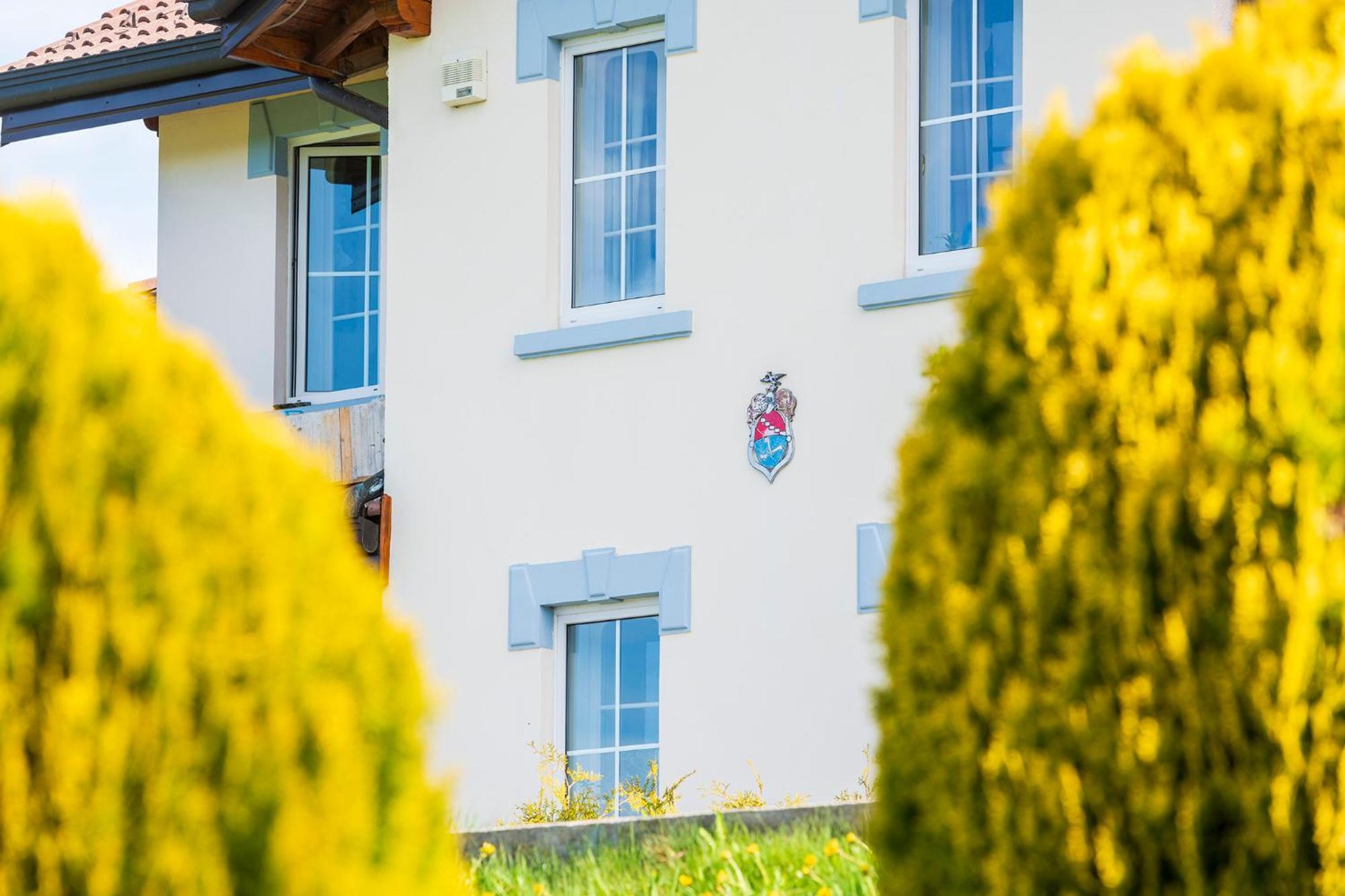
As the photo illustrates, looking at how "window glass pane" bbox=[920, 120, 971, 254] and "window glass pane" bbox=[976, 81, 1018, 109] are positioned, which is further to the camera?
"window glass pane" bbox=[920, 120, 971, 254]

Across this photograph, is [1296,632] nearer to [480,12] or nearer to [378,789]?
[378,789]

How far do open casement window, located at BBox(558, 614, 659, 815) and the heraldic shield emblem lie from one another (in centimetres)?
120

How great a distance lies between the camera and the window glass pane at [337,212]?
1566cm

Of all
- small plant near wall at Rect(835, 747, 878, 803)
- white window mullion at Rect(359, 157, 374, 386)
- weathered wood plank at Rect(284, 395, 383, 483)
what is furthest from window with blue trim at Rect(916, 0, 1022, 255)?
white window mullion at Rect(359, 157, 374, 386)

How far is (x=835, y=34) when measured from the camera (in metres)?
12.2

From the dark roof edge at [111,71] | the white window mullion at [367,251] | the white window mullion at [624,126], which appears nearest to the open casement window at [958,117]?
the white window mullion at [624,126]

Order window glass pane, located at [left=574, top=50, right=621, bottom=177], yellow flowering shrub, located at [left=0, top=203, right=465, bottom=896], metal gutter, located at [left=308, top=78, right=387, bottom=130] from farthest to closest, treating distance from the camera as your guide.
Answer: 1. metal gutter, located at [left=308, top=78, right=387, bottom=130]
2. window glass pane, located at [left=574, top=50, right=621, bottom=177]
3. yellow flowering shrub, located at [left=0, top=203, right=465, bottom=896]

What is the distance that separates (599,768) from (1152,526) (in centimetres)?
889

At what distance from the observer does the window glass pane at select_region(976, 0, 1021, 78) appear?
1180 cm

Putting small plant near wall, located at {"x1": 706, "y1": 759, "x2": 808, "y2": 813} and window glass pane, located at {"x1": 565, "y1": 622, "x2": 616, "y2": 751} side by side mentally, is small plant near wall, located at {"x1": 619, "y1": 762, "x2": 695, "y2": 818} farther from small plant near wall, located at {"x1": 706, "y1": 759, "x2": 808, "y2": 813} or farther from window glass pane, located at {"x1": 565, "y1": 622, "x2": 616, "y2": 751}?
window glass pane, located at {"x1": 565, "y1": 622, "x2": 616, "y2": 751}

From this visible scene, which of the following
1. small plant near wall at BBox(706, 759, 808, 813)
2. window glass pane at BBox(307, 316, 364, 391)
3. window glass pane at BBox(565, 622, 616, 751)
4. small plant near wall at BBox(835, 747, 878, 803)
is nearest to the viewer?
small plant near wall at BBox(835, 747, 878, 803)

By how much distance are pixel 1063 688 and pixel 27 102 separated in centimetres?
1390

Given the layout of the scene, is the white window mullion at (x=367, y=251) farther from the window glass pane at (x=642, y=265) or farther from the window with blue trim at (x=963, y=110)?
the window with blue trim at (x=963, y=110)

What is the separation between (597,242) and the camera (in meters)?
13.1
